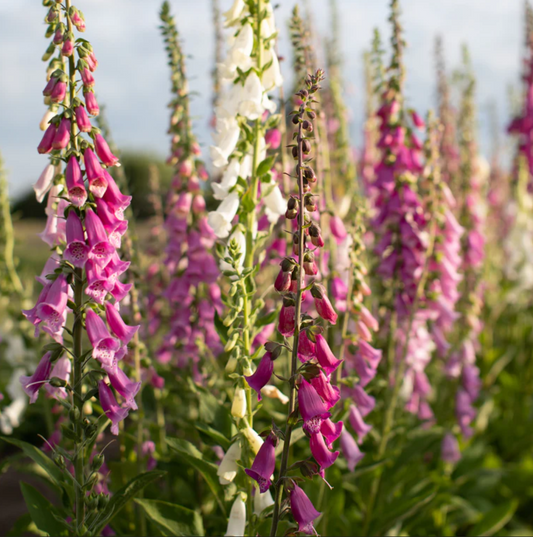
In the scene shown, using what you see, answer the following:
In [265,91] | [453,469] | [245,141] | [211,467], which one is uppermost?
[265,91]

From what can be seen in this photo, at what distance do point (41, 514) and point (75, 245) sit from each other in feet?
3.79

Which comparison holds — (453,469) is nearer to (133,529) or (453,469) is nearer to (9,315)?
(133,529)

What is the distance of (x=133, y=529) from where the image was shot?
2732 millimetres

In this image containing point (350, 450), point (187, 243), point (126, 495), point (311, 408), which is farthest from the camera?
point (187, 243)

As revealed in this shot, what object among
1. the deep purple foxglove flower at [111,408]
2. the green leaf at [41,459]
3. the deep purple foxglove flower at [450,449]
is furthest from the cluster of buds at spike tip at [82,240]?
the deep purple foxglove flower at [450,449]

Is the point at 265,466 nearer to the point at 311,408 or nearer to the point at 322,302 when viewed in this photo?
the point at 311,408

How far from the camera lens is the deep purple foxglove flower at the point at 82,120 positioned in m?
1.79

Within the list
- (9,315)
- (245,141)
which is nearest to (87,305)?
(245,141)

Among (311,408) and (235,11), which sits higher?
(235,11)

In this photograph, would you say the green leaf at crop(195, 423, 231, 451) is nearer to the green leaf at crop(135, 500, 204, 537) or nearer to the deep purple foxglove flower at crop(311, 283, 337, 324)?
the green leaf at crop(135, 500, 204, 537)

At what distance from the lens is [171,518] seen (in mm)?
2199

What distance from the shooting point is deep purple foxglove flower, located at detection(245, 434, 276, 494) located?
65.3 inches

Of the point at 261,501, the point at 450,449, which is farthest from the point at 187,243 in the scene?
the point at 450,449

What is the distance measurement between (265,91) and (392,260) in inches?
59.6
